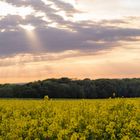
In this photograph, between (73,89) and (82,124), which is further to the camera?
(73,89)

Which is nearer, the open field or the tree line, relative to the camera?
the open field

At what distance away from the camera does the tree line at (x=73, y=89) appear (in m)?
52.1

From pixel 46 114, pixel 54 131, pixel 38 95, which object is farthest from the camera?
pixel 38 95

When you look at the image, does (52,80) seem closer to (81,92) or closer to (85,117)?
(81,92)

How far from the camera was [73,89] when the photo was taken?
52.5 meters

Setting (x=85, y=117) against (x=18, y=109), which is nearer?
(x=85, y=117)

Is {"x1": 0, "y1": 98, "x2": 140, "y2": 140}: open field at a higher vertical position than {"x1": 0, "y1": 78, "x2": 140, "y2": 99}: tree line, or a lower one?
lower

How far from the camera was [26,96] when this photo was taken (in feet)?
171

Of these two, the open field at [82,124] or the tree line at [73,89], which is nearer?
the open field at [82,124]

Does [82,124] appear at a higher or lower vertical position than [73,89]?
lower

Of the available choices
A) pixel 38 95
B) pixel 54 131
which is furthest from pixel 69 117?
pixel 38 95

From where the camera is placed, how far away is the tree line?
5209 centimetres

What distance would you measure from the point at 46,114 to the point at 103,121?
257 cm

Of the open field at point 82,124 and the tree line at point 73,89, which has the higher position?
the tree line at point 73,89
